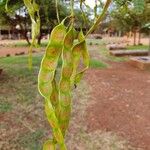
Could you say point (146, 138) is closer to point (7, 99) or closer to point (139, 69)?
point (7, 99)

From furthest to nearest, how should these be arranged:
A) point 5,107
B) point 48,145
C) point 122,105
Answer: point 122,105
point 5,107
point 48,145

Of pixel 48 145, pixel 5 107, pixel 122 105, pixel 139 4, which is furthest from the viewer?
pixel 122 105

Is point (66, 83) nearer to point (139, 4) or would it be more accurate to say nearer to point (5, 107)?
point (139, 4)

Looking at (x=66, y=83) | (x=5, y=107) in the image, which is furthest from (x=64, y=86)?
(x=5, y=107)

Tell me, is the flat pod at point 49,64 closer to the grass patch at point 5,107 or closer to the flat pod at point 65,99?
the flat pod at point 65,99

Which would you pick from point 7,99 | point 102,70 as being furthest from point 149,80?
point 7,99

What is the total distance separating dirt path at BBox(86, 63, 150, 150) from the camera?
21.3ft

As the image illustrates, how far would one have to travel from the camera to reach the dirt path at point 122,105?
6.50 metres

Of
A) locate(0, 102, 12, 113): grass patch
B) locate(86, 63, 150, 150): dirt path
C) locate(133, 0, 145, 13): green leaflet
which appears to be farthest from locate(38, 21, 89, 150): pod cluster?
locate(0, 102, 12, 113): grass patch

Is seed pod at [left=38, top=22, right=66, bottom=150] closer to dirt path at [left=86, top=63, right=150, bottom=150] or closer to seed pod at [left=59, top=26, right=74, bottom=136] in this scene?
seed pod at [left=59, top=26, right=74, bottom=136]

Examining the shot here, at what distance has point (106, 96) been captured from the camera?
29.8ft

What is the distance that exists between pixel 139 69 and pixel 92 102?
643 cm

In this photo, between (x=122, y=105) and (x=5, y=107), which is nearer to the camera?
(x=5, y=107)

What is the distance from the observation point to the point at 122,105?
820cm
